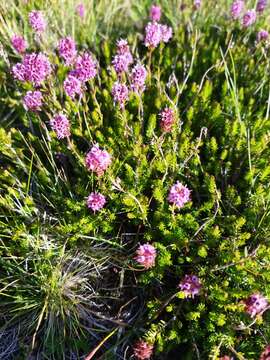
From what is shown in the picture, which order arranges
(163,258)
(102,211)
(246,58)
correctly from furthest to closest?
1. (246,58)
2. (102,211)
3. (163,258)

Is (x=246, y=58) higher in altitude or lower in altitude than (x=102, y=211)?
higher

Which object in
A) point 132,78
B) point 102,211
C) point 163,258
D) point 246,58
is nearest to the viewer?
point 163,258

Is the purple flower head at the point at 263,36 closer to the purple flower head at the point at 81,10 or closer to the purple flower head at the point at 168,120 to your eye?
the purple flower head at the point at 168,120

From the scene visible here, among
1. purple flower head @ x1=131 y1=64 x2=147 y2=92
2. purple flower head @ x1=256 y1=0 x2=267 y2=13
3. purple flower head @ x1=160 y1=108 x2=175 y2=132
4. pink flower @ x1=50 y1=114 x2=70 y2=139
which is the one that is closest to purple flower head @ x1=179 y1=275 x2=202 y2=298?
purple flower head @ x1=160 y1=108 x2=175 y2=132

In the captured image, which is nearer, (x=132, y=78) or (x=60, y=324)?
(x=60, y=324)

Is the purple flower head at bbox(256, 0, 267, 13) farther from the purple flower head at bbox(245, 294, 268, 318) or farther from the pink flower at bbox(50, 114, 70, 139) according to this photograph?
the purple flower head at bbox(245, 294, 268, 318)

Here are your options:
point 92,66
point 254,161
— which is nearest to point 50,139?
point 92,66

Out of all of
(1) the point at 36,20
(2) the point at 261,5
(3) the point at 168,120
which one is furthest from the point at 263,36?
(1) the point at 36,20

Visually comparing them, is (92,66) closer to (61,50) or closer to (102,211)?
(61,50)
